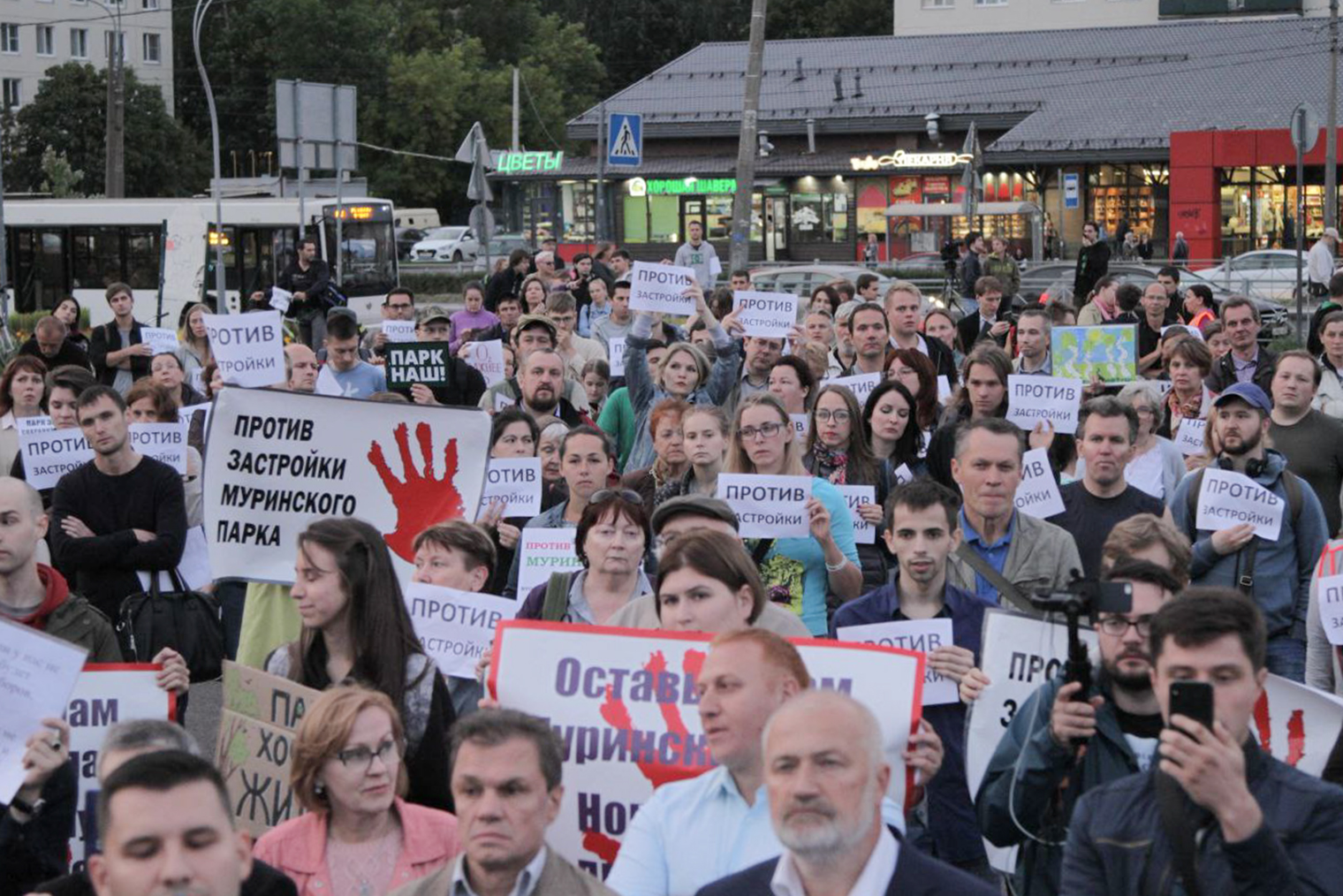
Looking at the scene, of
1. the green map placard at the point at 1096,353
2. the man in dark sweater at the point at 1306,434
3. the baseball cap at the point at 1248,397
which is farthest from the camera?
the green map placard at the point at 1096,353

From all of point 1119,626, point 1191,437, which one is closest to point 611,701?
point 1119,626

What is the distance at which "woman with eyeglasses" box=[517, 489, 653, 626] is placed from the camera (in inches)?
260

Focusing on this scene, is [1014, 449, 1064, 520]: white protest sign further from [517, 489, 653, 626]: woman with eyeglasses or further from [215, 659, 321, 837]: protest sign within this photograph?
[215, 659, 321, 837]: protest sign

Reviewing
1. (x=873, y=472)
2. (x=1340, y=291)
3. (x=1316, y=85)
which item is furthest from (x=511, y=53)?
(x=873, y=472)

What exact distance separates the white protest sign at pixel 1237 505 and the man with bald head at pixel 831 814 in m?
4.12

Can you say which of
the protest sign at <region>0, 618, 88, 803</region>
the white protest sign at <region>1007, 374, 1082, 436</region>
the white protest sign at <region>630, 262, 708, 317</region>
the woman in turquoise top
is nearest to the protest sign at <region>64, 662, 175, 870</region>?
the protest sign at <region>0, 618, 88, 803</region>

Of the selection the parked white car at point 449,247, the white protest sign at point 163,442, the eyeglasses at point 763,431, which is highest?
the parked white car at point 449,247

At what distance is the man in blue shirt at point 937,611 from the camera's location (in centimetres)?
611

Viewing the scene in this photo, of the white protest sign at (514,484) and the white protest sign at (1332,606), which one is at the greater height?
the white protest sign at (514,484)

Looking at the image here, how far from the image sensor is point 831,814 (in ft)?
12.8

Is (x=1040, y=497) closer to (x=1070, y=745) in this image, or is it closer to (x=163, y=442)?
(x=1070, y=745)

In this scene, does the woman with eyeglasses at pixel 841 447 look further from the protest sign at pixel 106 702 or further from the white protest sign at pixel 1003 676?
the protest sign at pixel 106 702

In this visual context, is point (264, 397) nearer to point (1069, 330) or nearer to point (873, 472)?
point (873, 472)

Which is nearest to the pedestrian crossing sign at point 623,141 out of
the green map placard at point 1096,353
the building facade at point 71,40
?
the green map placard at point 1096,353
